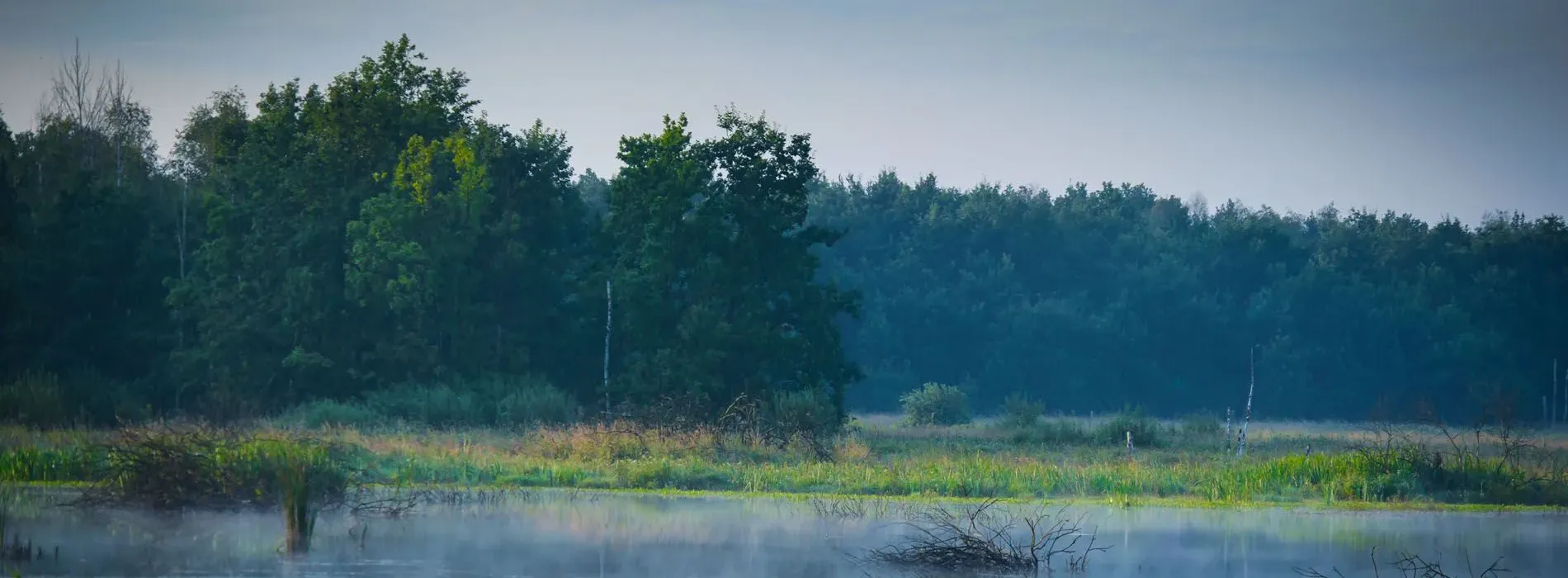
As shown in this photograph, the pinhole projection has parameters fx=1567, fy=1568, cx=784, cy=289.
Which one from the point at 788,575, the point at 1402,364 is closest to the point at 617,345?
the point at 788,575

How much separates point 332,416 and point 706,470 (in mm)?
18059

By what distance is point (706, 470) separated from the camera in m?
31.9

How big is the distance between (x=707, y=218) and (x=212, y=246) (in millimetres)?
17043

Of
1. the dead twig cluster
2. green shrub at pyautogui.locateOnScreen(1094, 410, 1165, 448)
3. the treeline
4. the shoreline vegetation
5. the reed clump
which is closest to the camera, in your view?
the dead twig cluster

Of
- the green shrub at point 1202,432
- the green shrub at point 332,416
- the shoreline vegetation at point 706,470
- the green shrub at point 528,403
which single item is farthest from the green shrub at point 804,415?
the green shrub at point 332,416

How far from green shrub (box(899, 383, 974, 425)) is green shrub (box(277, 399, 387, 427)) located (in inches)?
885

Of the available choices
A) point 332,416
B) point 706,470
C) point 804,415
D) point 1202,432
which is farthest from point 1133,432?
point 332,416

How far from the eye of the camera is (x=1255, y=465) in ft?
108

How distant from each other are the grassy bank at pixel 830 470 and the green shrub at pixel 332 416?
23.7ft

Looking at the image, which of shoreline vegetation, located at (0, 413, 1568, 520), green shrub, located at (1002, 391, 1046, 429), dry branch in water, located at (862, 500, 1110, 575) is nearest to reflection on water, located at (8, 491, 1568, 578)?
dry branch in water, located at (862, 500, 1110, 575)

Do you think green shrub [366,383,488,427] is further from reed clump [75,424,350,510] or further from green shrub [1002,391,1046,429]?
reed clump [75,424,350,510]

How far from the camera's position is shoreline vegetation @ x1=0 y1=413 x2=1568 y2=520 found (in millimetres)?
24391

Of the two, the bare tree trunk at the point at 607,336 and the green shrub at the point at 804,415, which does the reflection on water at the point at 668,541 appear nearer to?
the green shrub at the point at 804,415

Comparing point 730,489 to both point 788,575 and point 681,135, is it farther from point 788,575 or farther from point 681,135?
point 681,135
